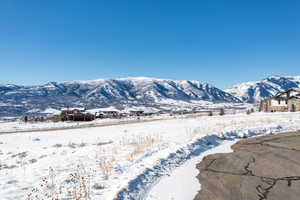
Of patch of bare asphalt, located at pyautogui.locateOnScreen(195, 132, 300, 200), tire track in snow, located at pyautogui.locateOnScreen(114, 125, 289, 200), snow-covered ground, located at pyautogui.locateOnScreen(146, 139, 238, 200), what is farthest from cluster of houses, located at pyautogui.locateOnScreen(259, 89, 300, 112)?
snow-covered ground, located at pyautogui.locateOnScreen(146, 139, 238, 200)

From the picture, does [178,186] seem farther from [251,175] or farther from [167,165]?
[251,175]

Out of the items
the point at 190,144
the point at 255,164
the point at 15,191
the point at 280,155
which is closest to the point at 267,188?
the point at 255,164

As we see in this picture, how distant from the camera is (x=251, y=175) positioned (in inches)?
239

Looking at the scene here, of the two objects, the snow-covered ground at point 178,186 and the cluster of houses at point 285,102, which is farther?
the cluster of houses at point 285,102

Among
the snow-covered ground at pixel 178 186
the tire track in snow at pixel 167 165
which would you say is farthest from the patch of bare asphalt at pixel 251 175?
A: the tire track in snow at pixel 167 165

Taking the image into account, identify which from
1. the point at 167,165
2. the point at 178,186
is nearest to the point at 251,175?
the point at 178,186

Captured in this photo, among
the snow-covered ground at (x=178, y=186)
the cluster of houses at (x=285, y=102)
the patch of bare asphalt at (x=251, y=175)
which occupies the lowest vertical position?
the snow-covered ground at (x=178, y=186)

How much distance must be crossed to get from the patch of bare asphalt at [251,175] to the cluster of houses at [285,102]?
48.7m

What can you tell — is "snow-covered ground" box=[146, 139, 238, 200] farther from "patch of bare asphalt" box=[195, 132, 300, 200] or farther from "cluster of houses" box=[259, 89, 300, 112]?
"cluster of houses" box=[259, 89, 300, 112]

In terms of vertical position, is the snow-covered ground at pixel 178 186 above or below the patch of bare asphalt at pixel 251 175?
below

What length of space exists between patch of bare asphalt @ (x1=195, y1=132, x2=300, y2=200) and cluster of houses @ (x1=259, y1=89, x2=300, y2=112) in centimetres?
4873

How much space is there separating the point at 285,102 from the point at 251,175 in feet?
182

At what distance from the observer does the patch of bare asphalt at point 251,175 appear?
4.83 metres

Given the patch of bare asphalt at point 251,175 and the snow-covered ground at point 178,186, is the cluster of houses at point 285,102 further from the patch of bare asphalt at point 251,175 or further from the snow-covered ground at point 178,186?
the snow-covered ground at point 178,186
